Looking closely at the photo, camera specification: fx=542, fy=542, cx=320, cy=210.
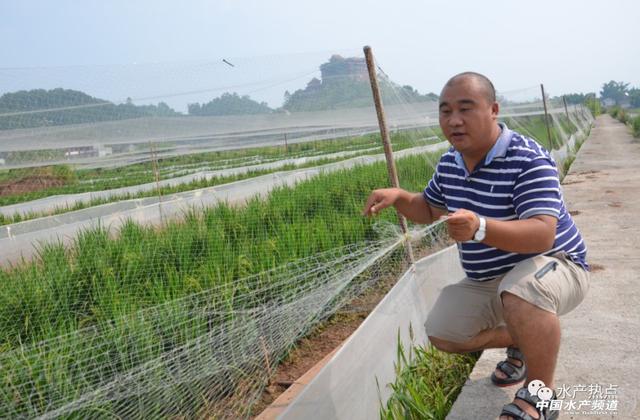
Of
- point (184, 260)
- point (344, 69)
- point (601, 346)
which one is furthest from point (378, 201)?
point (344, 69)

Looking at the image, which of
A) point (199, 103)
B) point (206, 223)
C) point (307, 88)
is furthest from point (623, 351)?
point (199, 103)

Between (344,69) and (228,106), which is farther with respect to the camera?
(228,106)

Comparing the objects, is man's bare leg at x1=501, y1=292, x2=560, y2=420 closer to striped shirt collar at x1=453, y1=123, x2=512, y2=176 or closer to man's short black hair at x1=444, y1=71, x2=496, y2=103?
striped shirt collar at x1=453, y1=123, x2=512, y2=176

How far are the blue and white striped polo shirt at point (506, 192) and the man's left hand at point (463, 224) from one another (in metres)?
0.22

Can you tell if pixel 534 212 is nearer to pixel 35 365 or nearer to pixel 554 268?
pixel 554 268

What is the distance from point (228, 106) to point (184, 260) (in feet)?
5.85

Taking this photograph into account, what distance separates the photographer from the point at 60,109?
13.5ft

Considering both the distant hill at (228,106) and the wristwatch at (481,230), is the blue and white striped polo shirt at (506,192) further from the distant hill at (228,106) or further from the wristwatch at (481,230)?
the distant hill at (228,106)

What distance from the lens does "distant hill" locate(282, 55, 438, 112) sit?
4.18 metres

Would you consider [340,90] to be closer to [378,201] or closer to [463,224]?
[378,201]

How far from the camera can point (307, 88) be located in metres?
4.59

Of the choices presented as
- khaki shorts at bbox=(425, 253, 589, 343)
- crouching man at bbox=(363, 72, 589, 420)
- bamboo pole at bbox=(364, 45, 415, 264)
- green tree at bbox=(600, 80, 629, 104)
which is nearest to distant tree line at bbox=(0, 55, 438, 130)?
bamboo pole at bbox=(364, 45, 415, 264)

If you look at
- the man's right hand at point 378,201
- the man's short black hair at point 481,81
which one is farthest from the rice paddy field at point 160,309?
the man's short black hair at point 481,81

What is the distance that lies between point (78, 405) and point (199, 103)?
3.14m
